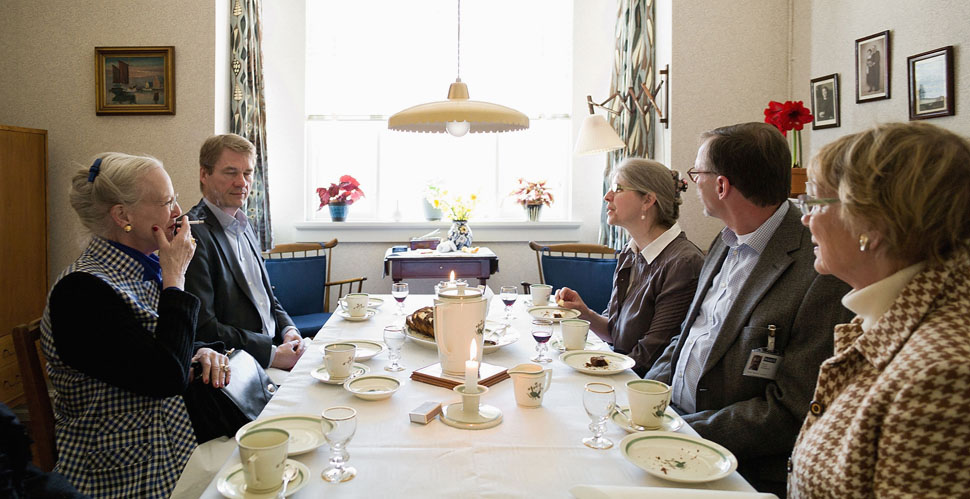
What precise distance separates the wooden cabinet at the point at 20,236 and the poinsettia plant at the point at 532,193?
10.5 feet

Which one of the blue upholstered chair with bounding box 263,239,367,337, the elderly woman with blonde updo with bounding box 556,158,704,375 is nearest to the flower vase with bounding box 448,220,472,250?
the blue upholstered chair with bounding box 263,239,367,337

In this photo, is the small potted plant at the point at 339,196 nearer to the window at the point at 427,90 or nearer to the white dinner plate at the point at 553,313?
the window at the point at 427,90

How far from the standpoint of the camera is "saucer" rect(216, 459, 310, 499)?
104 cm

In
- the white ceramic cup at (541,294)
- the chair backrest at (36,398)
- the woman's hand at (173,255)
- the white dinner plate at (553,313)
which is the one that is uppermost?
the woman's hand at (173,255)

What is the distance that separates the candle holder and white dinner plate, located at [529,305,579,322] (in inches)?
40.4

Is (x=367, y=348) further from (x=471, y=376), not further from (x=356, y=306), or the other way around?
(x=471, y=376)

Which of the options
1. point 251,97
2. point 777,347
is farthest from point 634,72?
point 777,347

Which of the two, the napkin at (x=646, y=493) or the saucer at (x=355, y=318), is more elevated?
the saucer at (x=355, y=318)

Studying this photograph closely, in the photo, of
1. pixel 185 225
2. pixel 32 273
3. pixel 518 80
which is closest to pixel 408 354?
pixel 185 225

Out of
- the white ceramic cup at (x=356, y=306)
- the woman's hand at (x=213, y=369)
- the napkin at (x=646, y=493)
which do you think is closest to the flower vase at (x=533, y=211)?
the white ceramic cup at (x=356, y=306)

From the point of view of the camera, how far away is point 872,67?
3131 millimetres

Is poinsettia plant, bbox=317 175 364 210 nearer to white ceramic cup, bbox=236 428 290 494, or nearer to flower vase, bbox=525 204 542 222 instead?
flower vase, bbox=525 204 542 222

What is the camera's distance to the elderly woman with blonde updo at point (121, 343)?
1.50 m

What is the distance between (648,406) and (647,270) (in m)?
1.15
